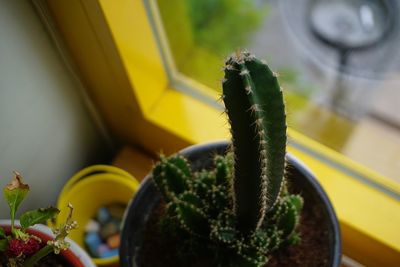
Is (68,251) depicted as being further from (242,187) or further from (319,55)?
(319,55)

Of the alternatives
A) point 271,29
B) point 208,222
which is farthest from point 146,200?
point 271,29

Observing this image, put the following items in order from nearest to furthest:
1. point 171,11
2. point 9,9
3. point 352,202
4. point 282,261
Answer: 1. point 9,9
2. point 282,261
3. point 352,202
4. point 171,11

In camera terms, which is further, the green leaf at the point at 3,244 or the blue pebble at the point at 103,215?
the blue pebble at the point at 103,215

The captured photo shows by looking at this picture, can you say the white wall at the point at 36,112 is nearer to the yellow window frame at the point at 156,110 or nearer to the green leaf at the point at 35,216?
the yellow window frame at the point at 156,110

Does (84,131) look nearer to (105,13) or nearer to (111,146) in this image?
(111,146)

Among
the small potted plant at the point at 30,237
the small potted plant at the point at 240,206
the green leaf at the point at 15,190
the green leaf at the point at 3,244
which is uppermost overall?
the small potted plant at the point at 240,206

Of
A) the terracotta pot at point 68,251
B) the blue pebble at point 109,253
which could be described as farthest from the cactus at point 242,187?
the blue pebble at point 109,253

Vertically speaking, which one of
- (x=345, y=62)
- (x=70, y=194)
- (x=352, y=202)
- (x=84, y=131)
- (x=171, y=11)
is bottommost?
(x=70, y=194)

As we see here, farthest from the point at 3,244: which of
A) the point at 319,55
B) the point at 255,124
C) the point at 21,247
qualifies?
the point at 319,55
